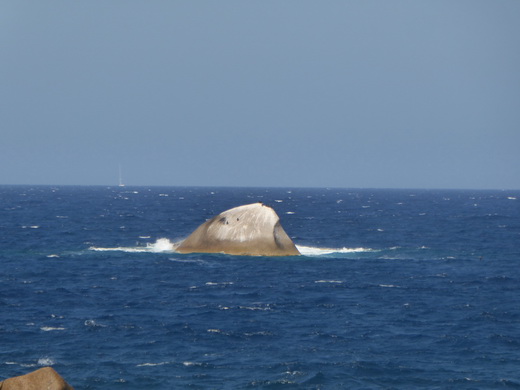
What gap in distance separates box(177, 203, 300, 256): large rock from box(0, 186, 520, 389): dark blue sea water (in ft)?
3.18

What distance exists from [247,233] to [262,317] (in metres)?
18.3

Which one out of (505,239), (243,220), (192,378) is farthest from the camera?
(505,239)

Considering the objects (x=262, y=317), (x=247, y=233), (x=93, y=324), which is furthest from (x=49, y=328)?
(x=247, y=233)

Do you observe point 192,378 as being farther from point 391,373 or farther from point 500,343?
point 500,343

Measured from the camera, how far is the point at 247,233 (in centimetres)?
5391

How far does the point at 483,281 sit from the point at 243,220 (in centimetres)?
1593

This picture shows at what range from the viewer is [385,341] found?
31453 mm

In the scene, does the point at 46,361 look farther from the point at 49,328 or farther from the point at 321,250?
the point at 321,250

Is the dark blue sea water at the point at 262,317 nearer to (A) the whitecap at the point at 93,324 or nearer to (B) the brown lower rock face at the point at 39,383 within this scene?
(A) the whitecap at the point at 93,324

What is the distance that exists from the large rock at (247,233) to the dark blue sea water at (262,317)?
970mm

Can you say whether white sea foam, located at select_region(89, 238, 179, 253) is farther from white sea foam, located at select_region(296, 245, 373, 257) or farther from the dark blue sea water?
white sea foam, located at select_region(296, 245, 373, 257)

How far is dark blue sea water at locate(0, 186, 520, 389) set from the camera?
26.9m

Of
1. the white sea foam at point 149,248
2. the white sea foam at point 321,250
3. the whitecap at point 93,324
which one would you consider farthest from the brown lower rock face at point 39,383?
the white sea foam at point 149,248

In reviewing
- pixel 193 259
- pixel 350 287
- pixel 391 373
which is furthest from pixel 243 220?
pixel 391 373
